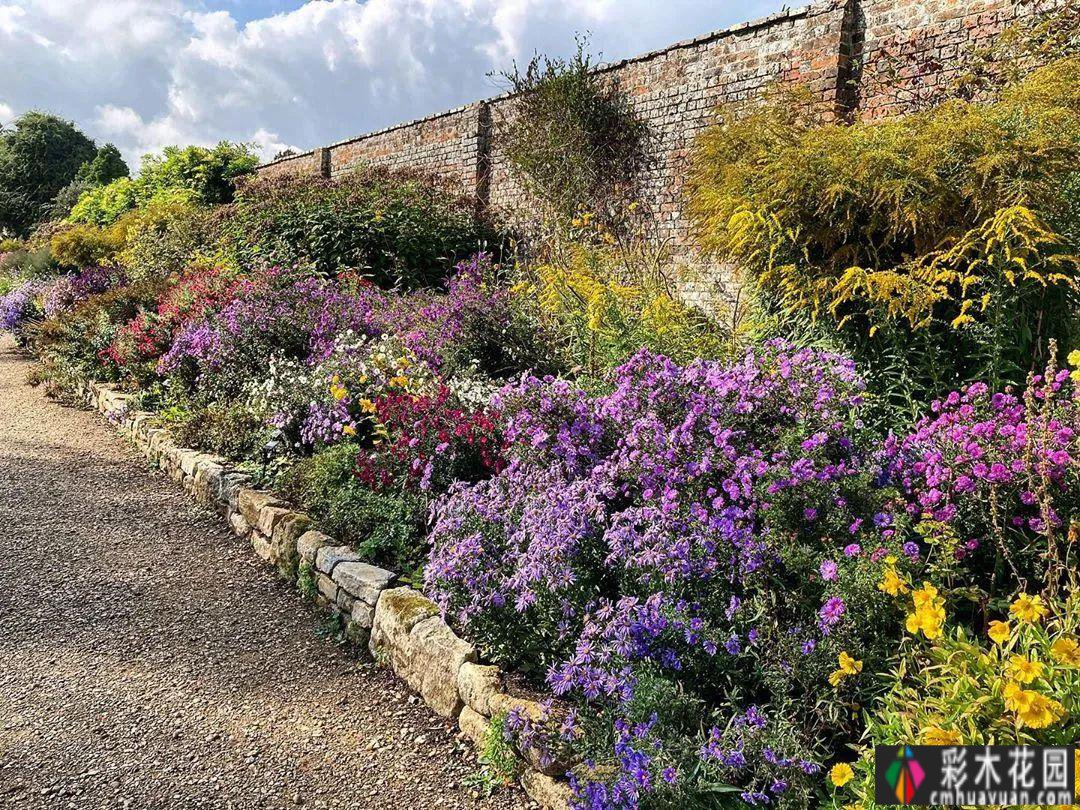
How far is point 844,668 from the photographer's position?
2.02m

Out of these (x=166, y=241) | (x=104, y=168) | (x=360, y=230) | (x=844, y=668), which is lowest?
(x=844, y=668)

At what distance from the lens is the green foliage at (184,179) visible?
17.6 metres

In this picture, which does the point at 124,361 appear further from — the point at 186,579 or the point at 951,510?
the point at 951,510

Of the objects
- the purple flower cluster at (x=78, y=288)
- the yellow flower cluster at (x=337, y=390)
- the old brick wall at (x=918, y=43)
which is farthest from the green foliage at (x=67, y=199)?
the old brick wall at (x=918, y=43)

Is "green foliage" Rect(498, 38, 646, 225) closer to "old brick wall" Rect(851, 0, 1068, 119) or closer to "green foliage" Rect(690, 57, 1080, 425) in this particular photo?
"old brick wall" Rect(851, 0, 1068, 119)

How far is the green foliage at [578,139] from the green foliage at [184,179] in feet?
29.4

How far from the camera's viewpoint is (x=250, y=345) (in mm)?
6746

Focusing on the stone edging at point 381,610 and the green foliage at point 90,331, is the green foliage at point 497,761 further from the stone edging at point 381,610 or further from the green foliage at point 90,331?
the green foliage at point 90,331

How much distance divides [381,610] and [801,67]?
20.9 feet

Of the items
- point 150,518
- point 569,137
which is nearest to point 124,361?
point 150,518

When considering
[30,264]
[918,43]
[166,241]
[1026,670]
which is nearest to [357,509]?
[1026,670]

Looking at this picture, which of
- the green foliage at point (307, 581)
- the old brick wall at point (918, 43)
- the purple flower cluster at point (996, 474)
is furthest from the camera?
the old brick wall at point (918, 43)

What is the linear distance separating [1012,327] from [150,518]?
524 centimetres

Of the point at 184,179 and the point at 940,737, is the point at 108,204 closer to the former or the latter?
the point at 184,179
